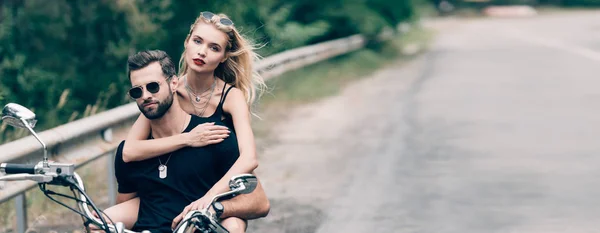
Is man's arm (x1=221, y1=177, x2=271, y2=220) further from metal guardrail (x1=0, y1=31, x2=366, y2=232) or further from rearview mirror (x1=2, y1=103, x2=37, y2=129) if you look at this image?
metal guardrail (x1=0, y1=31, x2=366, y2=232)

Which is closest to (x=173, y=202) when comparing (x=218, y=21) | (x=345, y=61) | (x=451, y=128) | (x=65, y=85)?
(x=218, y=21)

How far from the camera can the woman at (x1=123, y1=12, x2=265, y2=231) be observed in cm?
416

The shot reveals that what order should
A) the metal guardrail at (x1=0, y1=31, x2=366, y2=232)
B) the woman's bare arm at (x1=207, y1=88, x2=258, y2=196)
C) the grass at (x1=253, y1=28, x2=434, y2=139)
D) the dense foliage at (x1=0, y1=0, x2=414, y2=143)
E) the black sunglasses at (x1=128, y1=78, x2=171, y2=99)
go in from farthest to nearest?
1. the grass at (x1=253, y1=28, x2=434, y2=139)
2. the dense foliage at (x1=0, y1=0, x2=414, y2=143)
3. the metal guardrail at (x1=0, y1=31, x2=366, y2=232)
4. the woman's bare arm at (x1=207, y1=88, x2=258, y2=196)
5. the black sunglasses at (x1=128, y1=78, x2=171, y2=99)

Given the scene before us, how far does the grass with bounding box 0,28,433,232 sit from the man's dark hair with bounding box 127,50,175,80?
1460mm

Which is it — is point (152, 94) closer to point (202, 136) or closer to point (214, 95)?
point (202, 136)

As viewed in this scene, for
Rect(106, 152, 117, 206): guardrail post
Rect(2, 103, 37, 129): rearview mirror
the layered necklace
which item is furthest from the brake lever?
Rect(106, 152, 117, 206): guardrail post

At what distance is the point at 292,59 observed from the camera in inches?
744

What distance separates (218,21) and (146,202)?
0.72 meters

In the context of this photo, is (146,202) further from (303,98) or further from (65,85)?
(303,98)

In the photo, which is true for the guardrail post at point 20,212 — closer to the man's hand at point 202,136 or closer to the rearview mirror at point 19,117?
the man's hand at point 202,136

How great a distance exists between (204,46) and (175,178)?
50 cm

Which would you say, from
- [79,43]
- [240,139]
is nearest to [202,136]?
[240,139]

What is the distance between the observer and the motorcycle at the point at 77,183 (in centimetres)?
342

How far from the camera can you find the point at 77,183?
3.49 metres
